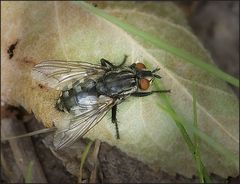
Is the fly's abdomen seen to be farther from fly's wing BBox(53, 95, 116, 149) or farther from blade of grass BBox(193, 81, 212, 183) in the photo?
blade of grass BBox(193, 81, 212, 183)

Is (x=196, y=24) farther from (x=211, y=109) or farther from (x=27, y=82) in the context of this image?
(x=27, y=82)

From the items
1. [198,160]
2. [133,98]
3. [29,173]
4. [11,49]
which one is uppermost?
[11,49]

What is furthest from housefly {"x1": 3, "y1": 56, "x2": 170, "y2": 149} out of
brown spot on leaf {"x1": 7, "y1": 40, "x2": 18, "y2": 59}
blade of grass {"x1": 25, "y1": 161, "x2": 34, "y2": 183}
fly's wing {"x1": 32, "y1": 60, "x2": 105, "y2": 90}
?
blade of grass {"x1": 25, "y1": 161, "x2": 34, "y2": 183}

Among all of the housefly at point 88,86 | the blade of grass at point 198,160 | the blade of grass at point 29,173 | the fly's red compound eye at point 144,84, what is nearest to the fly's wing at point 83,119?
the housefly at point 88,86

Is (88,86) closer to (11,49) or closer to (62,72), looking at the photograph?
(62,72)

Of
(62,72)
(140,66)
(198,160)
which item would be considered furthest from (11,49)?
(198,160)

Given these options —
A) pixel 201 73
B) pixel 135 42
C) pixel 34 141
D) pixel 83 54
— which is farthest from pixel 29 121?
pixel 201 73

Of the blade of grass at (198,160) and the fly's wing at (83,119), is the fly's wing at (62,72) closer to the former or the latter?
the fly's wing at (83,119)
